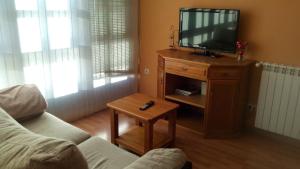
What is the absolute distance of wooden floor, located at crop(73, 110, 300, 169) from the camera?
274cm

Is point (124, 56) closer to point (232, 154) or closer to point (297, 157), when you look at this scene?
point (232, 154)

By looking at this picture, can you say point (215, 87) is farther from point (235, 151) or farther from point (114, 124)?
point (114, 124)

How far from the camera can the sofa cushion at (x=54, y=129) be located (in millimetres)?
2201

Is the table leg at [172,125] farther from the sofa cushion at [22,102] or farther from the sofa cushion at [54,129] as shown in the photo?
the sofa cushion at [22,102]

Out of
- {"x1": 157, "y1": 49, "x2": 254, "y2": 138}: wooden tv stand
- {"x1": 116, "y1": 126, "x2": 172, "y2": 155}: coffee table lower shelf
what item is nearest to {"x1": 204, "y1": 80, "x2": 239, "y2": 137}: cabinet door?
{"x1": 157, "y1": 49, "x2": 254, "y2": 138}: wooden tv stand

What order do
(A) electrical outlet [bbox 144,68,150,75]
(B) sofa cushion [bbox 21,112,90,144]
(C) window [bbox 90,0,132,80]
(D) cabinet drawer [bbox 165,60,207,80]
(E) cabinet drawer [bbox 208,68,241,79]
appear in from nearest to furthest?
(B) sofa cushion [bbox 21,112,90,144], (E) cabinet drawer [bbox 208,68,241,79], (D) cabinet drawer [bbox 165,60,207,80], (C) window [bbox 90,0,132,80], (A) electrical outlet [bbox 144,68,150,75]

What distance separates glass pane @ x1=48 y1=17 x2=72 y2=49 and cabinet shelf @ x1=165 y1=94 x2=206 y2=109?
1436 millimetres

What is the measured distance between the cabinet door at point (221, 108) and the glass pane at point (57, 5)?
188cm

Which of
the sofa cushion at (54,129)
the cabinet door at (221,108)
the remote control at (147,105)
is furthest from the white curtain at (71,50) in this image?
the cabinet door at (221,108)

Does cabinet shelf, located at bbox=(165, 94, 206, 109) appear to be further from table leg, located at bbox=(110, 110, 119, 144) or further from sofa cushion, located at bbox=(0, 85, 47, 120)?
sofa cushion, located at bbox=(0, 85, 47, 120)

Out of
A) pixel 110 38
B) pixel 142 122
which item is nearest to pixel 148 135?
pixel 142 122

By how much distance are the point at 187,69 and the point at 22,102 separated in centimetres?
181

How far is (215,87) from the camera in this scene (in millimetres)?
3086

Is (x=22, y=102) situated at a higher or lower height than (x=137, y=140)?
higher
